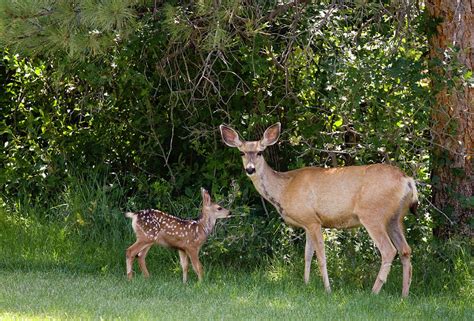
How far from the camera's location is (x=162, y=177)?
13.3 m

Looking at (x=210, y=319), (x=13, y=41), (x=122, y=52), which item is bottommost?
(x=210, y=319)

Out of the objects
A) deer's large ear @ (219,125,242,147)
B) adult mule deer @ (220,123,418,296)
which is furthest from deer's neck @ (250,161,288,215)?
deer's large ear @ (219,125,242,147)

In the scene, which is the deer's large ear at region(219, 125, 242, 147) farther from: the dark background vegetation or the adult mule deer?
the dark background vegetation

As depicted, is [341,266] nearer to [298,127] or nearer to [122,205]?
[298,127]

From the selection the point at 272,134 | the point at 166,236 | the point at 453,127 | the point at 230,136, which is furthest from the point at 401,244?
the point at 166,236

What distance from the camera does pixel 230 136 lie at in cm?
1062

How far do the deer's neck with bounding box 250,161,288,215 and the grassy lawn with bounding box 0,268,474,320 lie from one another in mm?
795

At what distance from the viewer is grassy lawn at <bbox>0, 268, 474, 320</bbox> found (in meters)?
7.93

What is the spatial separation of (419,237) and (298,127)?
205 centimetres

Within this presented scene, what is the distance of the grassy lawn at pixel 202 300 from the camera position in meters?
7.93

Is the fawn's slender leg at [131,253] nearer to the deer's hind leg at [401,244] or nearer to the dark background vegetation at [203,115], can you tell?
the dark background vegetation at [203,115]

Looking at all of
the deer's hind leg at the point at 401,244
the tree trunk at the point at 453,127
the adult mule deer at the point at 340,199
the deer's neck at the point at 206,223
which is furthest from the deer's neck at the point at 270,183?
the tree trunk at the point at 453,127

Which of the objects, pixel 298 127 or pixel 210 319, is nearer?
pixel 210 319

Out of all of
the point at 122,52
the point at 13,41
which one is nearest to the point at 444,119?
the point at 122,52
